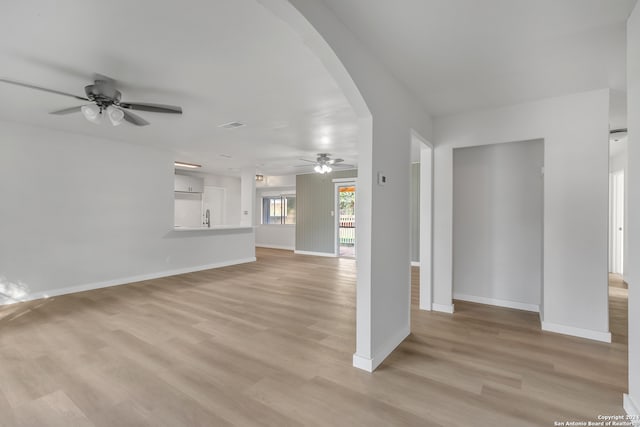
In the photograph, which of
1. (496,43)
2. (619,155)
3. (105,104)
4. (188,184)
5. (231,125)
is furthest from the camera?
(188,184)

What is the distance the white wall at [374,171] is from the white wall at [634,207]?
1.54m

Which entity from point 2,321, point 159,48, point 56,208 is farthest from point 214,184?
point 159,48

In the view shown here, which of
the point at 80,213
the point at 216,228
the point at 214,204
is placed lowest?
the point at 216,228

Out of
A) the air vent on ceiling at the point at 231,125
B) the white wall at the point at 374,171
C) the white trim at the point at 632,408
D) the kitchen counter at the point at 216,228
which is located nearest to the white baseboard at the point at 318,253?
the kitchen counter at the point at 216,228

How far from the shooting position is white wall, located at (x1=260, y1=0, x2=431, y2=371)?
6.13ft

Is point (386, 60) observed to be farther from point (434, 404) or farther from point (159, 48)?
point (434, 404)

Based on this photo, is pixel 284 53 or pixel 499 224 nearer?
pixel 284 53

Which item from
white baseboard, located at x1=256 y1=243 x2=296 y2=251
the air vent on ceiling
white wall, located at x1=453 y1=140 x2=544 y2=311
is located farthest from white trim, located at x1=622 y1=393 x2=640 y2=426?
→ white baseboard, located at x1=256 y1=243 x2=296 y2=251

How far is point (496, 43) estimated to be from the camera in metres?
2.16

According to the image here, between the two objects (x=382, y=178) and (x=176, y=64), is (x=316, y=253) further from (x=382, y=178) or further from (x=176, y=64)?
(x=176, y=64)

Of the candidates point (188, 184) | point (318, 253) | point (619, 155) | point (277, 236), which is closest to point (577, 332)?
point (619, 155)

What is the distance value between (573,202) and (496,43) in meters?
1.97

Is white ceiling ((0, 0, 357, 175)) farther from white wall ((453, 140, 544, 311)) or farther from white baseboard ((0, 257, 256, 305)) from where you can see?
white baseboard ((0, 257, 256, 305))

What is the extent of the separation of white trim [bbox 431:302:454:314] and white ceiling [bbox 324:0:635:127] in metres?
2.49
